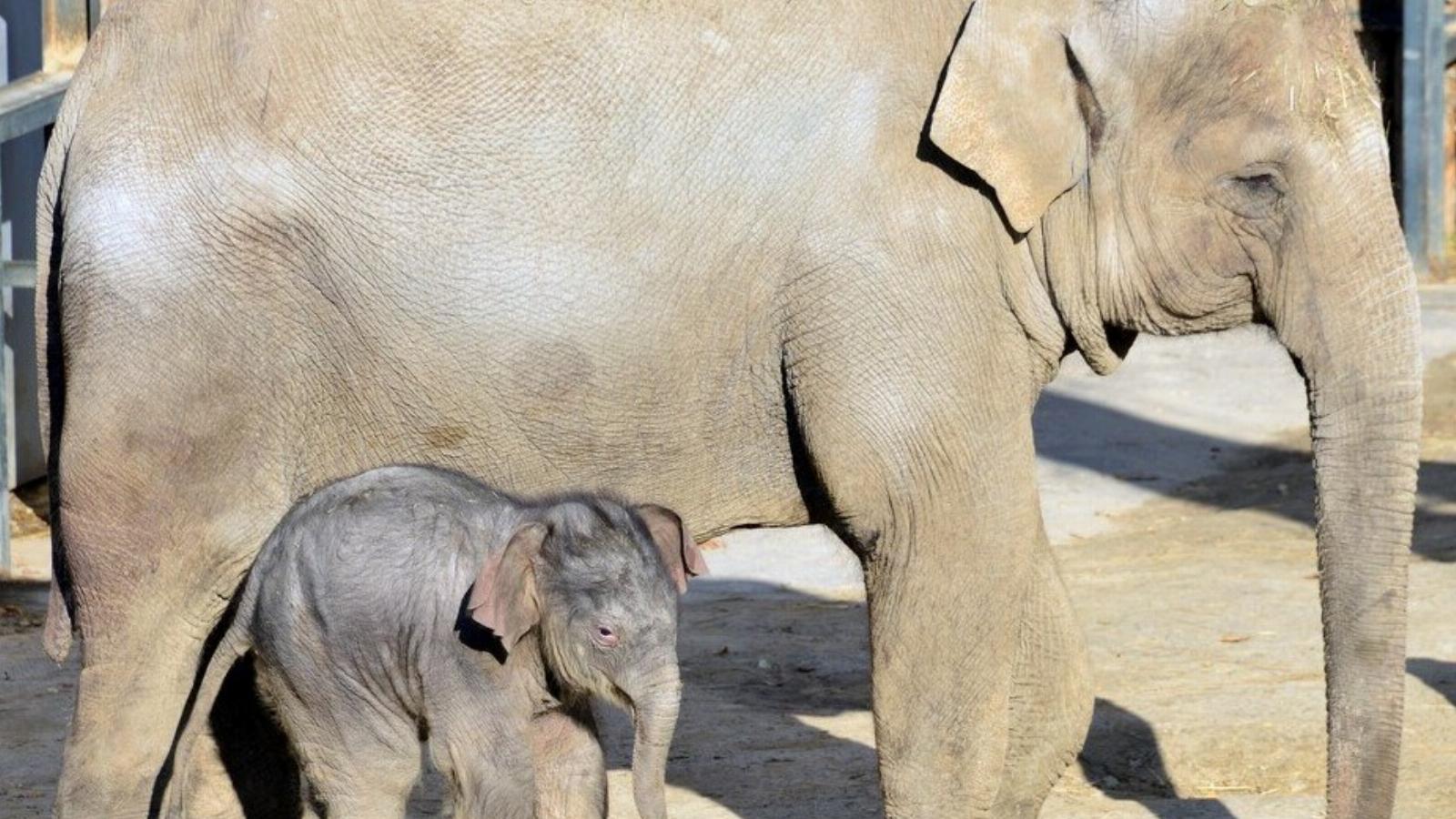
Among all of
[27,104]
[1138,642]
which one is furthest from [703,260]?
[27,104]

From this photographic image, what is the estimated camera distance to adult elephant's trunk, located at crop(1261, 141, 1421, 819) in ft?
16.0

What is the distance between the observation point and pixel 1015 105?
196 inches

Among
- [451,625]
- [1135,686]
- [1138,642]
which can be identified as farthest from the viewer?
[1138,642]

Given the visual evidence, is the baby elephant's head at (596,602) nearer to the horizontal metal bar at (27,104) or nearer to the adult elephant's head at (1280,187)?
the adult elephant's head at (1280,187)

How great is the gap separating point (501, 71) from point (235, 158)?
1.76 feet

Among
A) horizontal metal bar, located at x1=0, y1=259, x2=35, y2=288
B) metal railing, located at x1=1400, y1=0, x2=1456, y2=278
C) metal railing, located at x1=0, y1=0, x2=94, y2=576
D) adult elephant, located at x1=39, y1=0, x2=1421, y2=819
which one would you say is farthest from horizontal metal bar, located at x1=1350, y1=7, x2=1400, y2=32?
adult elephant, located at x1=39, y1=0, x2=1421, y2=819

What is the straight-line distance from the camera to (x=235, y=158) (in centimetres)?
507

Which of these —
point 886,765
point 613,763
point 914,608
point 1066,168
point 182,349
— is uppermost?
point 1066,168

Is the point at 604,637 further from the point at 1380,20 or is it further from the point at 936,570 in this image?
the point at 1380,20

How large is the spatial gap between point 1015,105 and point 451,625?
4.71ft

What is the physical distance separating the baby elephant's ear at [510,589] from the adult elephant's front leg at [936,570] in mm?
647

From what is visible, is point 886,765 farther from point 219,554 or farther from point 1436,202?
point 1436,202

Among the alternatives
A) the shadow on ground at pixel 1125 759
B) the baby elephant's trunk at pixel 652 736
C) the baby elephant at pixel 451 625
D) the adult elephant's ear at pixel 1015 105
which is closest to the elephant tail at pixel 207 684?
the baby elephant at pixel 451 625

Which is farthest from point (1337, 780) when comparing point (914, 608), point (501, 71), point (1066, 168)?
point (501, 71)
